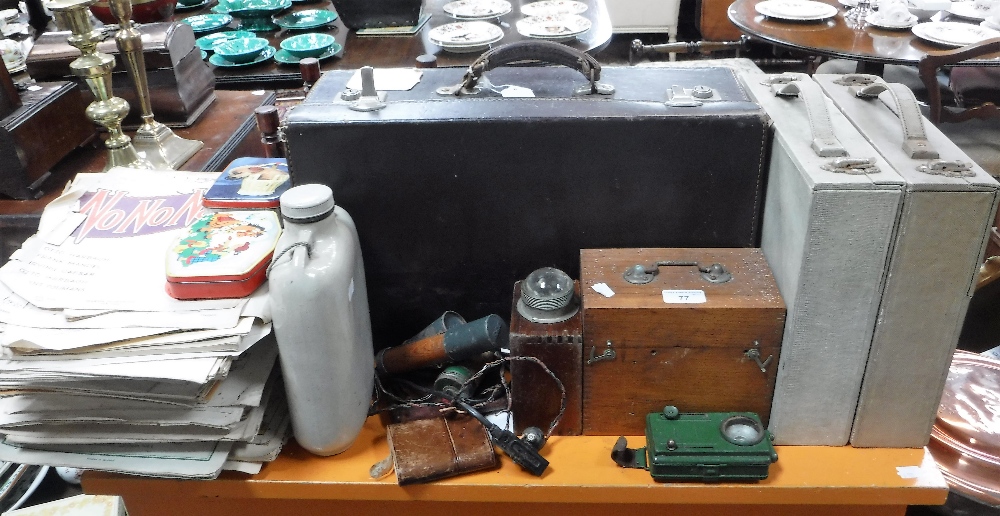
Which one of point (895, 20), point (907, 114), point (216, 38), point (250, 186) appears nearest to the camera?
point (907, 114)

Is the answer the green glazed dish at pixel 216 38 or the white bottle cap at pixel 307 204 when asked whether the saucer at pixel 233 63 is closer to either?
the green glazed dish at pixel 216 38

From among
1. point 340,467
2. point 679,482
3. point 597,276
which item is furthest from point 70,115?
point 679,482

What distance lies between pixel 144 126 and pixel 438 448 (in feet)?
3.72

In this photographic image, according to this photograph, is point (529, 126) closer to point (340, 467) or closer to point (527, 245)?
point (527, 245)

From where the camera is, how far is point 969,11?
2986 mm

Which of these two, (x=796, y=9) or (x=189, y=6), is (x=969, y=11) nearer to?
(x=796, y=9)

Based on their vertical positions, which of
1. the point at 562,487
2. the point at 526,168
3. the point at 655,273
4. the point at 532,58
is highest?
the point at 532,58

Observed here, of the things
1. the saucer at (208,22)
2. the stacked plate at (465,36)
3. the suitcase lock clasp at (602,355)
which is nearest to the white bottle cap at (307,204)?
the suitcase lock clasp at (602,355)

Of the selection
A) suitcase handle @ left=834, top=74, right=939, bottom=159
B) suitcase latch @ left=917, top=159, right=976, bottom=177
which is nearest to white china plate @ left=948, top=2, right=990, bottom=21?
suitcase handle @ left=834, top=74, right=939, bottom=159

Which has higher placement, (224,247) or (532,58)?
(532,58)

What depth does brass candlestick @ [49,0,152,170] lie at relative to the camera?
1.32 m

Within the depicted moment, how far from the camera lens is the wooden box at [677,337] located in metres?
0.92

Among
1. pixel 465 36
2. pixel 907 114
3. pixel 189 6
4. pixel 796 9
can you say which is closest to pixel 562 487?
pixel 907 114

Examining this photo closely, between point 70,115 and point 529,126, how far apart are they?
1170mm
